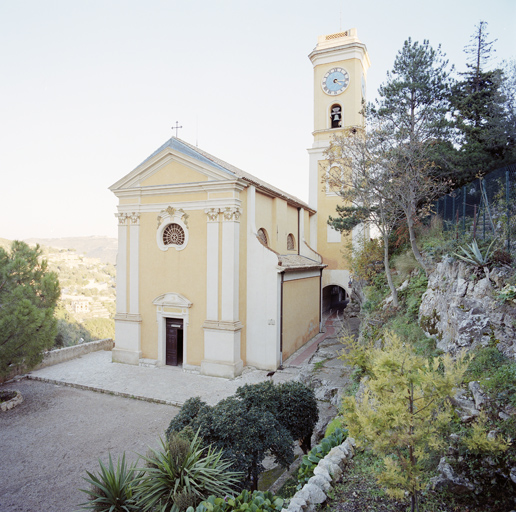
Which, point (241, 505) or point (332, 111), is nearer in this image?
point (241, 505)

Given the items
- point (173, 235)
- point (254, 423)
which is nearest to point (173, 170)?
point (173, 235)

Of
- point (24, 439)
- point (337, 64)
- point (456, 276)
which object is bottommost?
point (24, 439)

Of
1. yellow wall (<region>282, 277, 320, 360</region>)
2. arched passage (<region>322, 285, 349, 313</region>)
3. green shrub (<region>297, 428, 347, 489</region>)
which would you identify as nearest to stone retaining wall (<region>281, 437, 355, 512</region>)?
green shrub (<region>297, 428, 347, 489</region>)

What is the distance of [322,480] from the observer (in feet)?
15.7

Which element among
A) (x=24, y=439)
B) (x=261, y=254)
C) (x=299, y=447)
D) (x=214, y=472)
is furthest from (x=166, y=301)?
(x=214, y=472)

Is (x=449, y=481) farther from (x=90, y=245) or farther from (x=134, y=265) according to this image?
(x=90, y=245)

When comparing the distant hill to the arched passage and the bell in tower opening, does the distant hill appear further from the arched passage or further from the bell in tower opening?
the bell in tower opening

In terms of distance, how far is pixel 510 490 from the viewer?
3.83 meters

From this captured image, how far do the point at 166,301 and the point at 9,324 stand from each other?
5568mm

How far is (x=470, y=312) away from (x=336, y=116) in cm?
1915

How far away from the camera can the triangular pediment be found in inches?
559

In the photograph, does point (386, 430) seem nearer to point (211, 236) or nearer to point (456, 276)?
point (456, 276)

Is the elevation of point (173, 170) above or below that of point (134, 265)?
above

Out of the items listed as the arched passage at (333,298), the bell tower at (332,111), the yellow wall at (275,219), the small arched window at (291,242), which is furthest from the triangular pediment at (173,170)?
the arched passage at (333,298)
